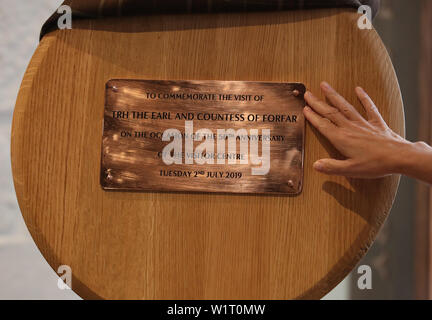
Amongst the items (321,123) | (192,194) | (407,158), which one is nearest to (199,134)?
(192,194)

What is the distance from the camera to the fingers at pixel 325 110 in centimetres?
63

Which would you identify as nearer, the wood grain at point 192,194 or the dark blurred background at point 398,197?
the wood grain at point 192,194

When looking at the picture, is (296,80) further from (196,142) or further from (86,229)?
(86,229)

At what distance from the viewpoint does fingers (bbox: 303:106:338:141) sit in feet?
2.05

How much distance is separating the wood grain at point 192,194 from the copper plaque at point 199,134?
0.02m

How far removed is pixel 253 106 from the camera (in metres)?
0.65

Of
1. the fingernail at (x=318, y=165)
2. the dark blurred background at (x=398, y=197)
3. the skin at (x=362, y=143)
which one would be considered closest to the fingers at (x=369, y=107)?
the skin at (x=362, y=143)

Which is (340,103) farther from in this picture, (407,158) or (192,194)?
(192,194)

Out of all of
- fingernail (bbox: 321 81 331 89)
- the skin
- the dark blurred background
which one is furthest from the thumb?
the dark blurred background

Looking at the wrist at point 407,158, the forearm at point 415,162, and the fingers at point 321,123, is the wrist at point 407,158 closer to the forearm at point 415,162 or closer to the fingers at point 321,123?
the forearm at point 415,162

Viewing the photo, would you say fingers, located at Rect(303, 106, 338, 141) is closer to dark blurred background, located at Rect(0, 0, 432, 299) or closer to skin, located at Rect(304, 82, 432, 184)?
skin, located at Rect(304, 82, 432, 184)

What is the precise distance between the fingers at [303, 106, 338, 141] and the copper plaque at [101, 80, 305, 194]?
1 centimetres

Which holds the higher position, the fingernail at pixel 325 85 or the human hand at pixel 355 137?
the fingernail at pixel 325 85

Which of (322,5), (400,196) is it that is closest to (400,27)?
(400,196)
